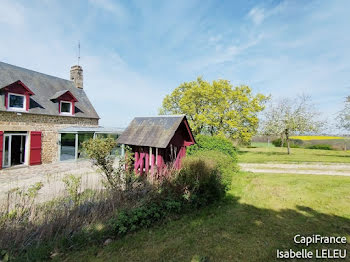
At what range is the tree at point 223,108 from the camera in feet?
68.8

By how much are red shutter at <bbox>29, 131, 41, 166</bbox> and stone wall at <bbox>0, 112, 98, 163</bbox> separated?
48cm

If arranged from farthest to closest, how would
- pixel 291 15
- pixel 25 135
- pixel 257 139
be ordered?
1. pixel 257 139
2. pixel 25 135
3. pixel 291 15

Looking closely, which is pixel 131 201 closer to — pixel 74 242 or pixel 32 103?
pixel 74 242

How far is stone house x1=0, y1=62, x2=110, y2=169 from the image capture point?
13195mm

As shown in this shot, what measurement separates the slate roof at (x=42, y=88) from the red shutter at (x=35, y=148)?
1911 mm

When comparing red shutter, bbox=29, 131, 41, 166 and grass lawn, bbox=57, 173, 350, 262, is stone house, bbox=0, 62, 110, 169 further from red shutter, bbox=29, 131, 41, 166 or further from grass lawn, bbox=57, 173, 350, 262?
grass lawn, bbox=57, 173, 350, 262

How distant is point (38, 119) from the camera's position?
48.8 ft

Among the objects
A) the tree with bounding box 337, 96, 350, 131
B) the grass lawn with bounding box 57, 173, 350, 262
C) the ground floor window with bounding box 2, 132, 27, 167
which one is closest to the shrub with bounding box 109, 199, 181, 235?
the grass lawn with bounding box 57, 173, 350, 262

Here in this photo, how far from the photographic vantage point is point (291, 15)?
902 cm

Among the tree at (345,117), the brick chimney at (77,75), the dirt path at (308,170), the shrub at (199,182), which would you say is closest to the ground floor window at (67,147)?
the brick chimney at (77,75)

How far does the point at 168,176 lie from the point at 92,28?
9.87 meters

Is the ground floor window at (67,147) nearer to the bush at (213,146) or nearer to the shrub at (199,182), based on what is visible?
the bush at (213,146)

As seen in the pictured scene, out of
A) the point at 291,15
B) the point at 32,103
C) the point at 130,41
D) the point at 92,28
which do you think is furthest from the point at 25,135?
the point at 291,15

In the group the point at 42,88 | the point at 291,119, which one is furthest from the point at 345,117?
the point at 42,88
